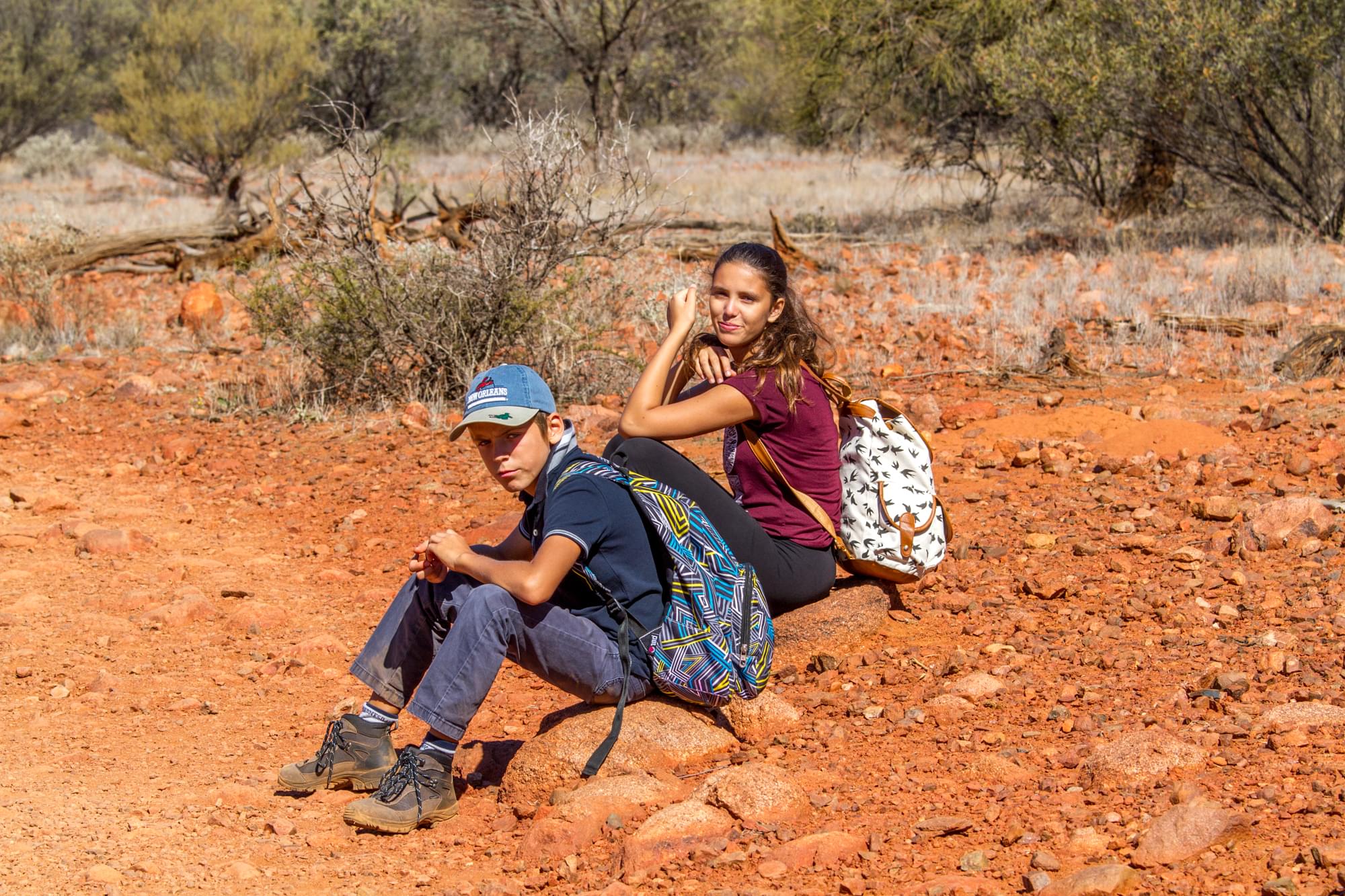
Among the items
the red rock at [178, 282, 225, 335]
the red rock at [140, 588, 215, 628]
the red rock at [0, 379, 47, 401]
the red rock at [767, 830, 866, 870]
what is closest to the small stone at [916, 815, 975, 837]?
the red rock at [767, 830, 866, 870]

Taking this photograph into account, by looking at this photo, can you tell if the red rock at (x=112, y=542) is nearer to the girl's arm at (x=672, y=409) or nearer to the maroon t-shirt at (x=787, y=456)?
the girl's arm at (x=672, y=409)

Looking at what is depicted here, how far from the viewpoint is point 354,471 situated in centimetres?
650

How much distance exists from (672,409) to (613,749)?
97cm

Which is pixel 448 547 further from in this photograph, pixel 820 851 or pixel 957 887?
pixel 957 887

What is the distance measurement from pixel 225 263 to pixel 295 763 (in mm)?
9303

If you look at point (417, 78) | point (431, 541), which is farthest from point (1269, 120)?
point (417, 78)

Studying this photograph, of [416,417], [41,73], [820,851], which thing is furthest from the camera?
[41,73]

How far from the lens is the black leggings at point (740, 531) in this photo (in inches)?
146

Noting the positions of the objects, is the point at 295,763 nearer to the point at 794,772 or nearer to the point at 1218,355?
the point at 794,772

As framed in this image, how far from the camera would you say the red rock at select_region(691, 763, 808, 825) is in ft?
9.62

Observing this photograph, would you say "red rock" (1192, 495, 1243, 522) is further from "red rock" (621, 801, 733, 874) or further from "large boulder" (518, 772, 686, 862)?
Answer: "red rock" (621, 801, 733, 874)

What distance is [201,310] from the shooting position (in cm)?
967

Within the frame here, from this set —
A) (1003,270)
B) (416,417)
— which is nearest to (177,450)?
(416,417)

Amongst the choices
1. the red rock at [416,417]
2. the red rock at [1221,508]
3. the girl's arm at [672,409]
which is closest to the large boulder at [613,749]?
the girl's arm at [672,409]
